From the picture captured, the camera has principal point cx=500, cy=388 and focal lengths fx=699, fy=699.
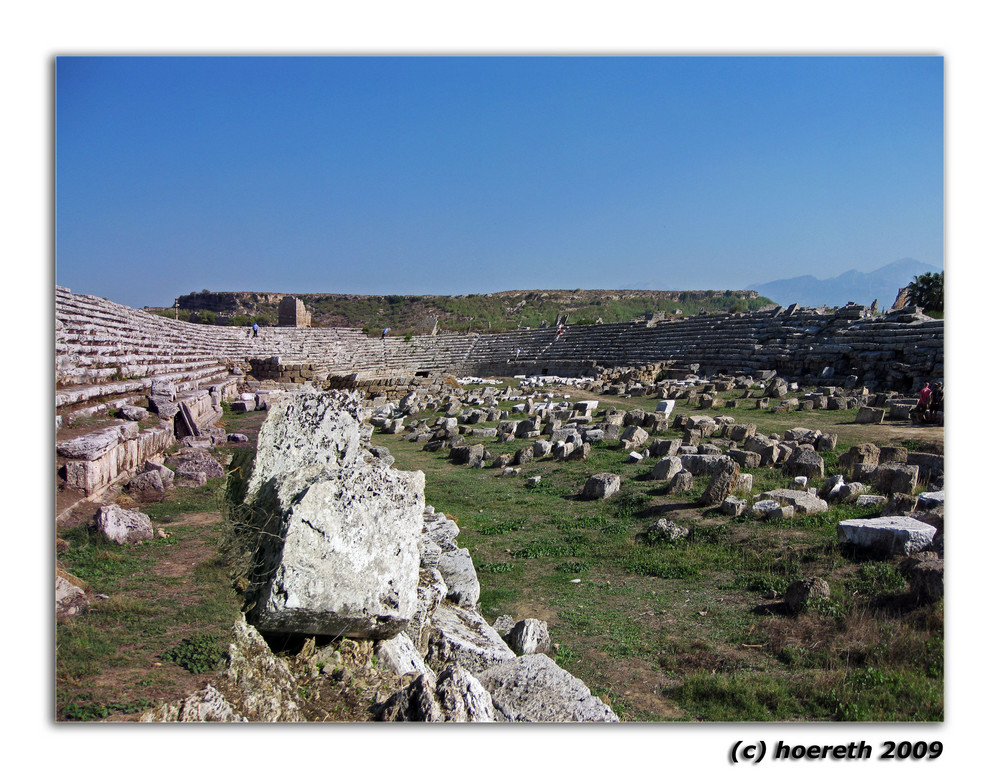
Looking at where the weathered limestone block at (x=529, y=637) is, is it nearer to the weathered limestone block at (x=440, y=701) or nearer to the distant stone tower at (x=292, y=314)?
the weathered limestone block at (x=440, y=701)

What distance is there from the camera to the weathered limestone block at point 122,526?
224 inches

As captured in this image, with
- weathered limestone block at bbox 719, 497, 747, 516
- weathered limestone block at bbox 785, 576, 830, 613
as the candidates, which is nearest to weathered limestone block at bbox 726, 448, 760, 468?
weathered limestone block at bbox 719, 497, 747, 516

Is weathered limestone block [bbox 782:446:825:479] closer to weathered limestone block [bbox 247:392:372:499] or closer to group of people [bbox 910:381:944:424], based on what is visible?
group of people [bbox 910:381:944:424]

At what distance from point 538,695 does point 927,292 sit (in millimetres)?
31075

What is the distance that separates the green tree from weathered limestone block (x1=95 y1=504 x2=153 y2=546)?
2734cm

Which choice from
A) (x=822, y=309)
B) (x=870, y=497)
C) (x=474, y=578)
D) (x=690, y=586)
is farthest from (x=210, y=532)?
(x=822, y=309)

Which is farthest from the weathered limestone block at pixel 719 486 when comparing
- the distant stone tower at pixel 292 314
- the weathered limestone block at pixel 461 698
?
the distant stone tower at pixel 292 314

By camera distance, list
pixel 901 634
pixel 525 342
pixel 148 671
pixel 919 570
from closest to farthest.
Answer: pixel 148 671 → pixel 901 634 → pixel 919 570 → pixel 525 342

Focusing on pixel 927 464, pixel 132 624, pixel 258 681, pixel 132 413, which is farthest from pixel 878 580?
pixel 132 413

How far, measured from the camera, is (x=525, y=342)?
45.5 meters

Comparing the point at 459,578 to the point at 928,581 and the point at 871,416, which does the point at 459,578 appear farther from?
the point at 871,416

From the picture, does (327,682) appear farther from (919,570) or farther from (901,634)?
(919,570)

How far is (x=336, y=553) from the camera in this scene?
405 cm

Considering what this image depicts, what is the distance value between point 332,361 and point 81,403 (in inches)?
1308
